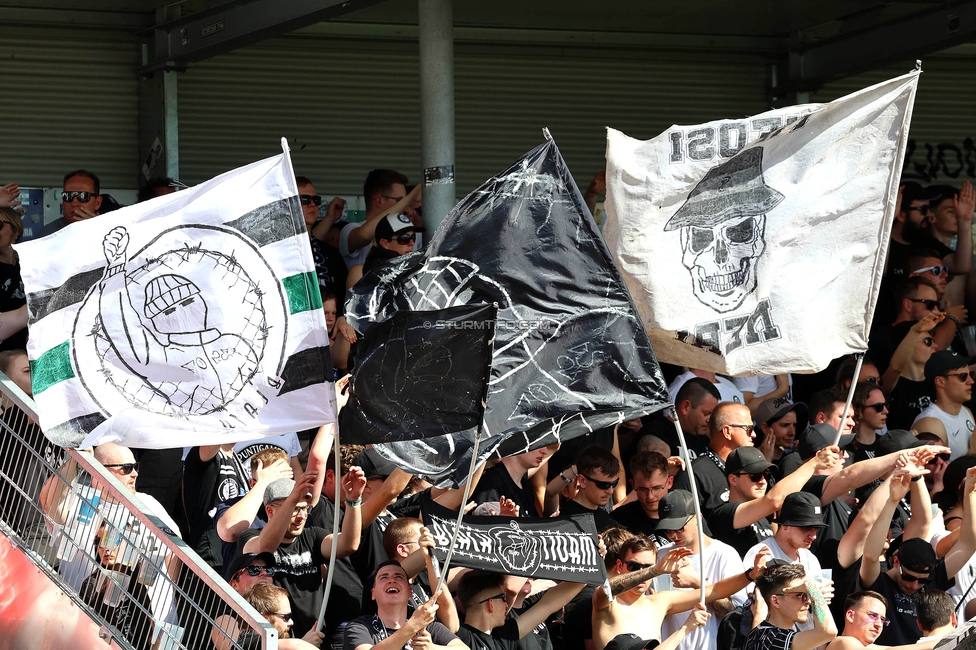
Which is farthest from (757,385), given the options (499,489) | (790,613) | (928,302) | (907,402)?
(790,613)

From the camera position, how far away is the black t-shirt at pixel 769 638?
23.2ft

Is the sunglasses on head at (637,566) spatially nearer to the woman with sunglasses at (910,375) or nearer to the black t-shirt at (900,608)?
the black t-shirt at (900,608)

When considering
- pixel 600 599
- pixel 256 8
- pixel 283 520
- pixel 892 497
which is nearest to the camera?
pixel 283 520

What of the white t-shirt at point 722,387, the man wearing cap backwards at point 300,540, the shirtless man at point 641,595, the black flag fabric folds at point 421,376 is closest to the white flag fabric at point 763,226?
the shirtless man at point 641,595

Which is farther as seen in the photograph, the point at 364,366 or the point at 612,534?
the point at 612,534

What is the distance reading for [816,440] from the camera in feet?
29.2

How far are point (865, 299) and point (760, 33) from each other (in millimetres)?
7210

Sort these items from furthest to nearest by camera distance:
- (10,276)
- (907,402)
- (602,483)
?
(907,402) < (10,276) < (602,483)

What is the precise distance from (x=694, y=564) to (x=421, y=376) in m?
2.12

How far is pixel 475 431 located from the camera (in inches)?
259

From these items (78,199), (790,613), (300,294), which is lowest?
(790,613)

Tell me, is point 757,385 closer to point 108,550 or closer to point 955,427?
point 955,427

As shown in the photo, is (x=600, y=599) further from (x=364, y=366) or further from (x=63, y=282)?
(x=63, y=282)

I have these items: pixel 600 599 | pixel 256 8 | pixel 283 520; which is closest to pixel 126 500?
pixel 283 520
